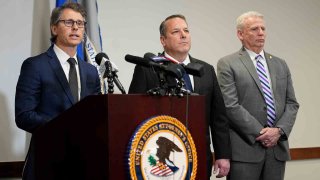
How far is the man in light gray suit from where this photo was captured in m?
3.05

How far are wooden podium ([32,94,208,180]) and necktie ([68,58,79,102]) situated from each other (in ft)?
1.73

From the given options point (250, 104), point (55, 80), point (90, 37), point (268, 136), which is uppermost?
point (90, 37)

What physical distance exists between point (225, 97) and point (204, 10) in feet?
4.35

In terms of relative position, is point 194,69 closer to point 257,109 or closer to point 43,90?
point 43,90

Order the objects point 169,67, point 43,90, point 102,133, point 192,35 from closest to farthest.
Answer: point 102,133 < point 169,67 < point 43,90 < point 192,35

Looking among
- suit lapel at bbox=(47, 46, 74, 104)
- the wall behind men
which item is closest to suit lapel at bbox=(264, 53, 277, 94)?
the wall behind men

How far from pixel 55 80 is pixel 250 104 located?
5.00 feet

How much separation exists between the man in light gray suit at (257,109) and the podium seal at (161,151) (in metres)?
1.54

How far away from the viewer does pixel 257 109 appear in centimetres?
312

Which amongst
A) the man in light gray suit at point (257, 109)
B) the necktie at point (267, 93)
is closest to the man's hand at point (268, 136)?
the man in light gray suit at point (257, 109)

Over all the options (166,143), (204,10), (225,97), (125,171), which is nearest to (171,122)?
(166,143)

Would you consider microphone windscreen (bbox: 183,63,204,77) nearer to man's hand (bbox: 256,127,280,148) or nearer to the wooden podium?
the wooden podium

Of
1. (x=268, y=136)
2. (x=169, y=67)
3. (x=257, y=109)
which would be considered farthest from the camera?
(x=257, y=109)

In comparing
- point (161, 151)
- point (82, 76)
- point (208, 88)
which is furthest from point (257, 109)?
point (161, 151)
